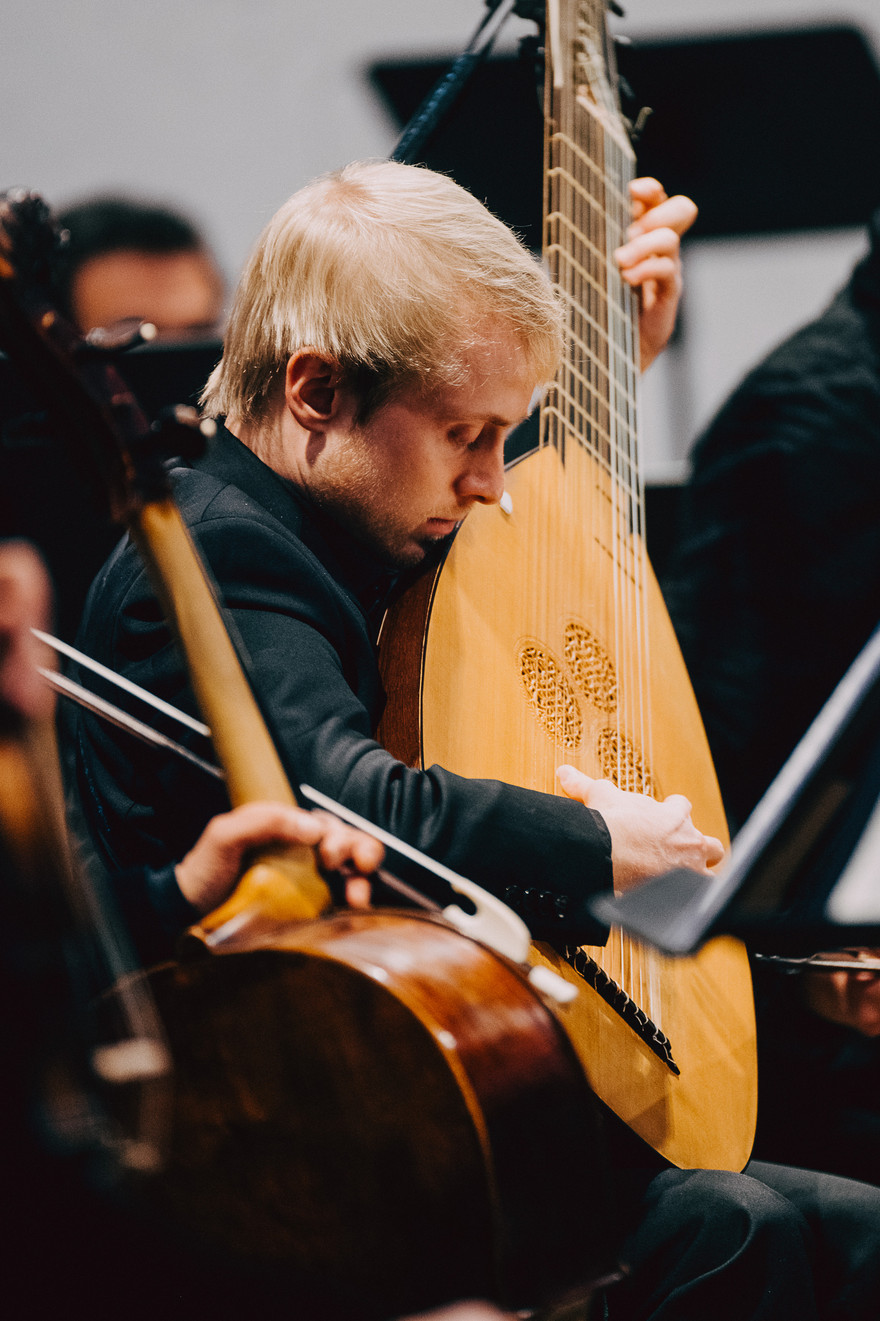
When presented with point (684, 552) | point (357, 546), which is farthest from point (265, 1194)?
point (684, 552)

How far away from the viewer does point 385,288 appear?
1.33 meters

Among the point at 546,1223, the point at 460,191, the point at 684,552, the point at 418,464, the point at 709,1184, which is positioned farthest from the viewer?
the point at 684,552

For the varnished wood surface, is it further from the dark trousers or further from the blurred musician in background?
the blurred musician in background

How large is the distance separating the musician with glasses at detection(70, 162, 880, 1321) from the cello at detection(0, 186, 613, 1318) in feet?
0.84

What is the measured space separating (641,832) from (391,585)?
0.44 metres

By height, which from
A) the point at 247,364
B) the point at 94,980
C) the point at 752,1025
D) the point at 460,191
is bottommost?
the point at 752,1025

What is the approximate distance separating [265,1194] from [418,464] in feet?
2.60

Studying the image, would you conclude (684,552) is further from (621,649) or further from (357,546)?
(357,546)

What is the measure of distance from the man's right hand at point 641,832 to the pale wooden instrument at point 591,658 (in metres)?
0.04

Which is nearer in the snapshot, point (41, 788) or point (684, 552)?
point (41, 788)

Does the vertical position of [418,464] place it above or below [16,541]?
below

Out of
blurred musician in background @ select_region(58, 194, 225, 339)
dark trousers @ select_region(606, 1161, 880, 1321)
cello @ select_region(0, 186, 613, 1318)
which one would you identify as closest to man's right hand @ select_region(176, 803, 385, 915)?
cello @ select_region(0, 186, 613, 1318)

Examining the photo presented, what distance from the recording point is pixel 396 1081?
781 millimetres

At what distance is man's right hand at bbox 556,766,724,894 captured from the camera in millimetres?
1221
